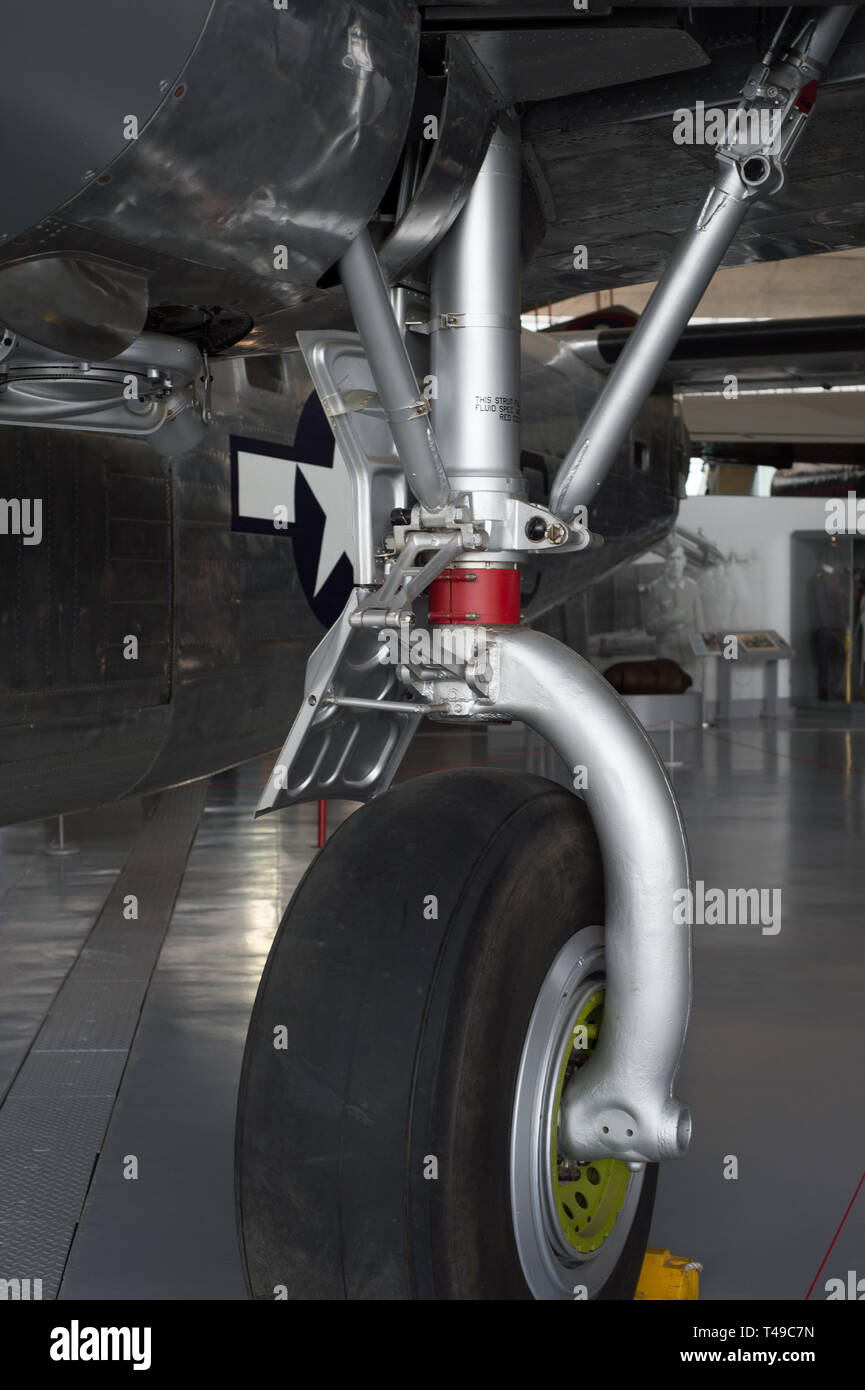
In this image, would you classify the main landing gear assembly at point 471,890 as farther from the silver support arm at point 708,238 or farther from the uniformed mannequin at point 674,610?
the uniformed mannequin at point 674,610

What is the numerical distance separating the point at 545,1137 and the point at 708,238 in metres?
1.43

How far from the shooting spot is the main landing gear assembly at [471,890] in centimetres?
187

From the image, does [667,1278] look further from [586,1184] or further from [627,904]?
[627,904]

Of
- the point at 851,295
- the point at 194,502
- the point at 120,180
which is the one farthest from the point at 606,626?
the point at 120,180

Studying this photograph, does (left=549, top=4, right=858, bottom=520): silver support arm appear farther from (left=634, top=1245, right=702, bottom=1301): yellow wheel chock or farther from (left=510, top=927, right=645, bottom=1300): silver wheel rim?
(left=634, top=1245, right=702, bottom=1301): yellow wheel chock

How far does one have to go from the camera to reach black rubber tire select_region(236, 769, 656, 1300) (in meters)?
1.84

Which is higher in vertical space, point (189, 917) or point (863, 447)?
point (863, 447)

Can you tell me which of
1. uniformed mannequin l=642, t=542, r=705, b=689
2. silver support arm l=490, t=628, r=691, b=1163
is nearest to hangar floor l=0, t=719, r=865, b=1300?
silver support arm l=490, t=628, r=691, b=1163

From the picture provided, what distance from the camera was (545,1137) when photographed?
2.01 metres

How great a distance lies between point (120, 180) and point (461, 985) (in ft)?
3.77

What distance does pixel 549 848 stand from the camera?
7.06 feet

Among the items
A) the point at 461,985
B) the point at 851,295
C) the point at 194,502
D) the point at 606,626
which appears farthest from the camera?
the point at 851,295

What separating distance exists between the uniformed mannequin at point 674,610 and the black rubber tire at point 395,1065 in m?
15.4

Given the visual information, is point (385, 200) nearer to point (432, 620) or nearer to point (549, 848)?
A: point (432, 620)
